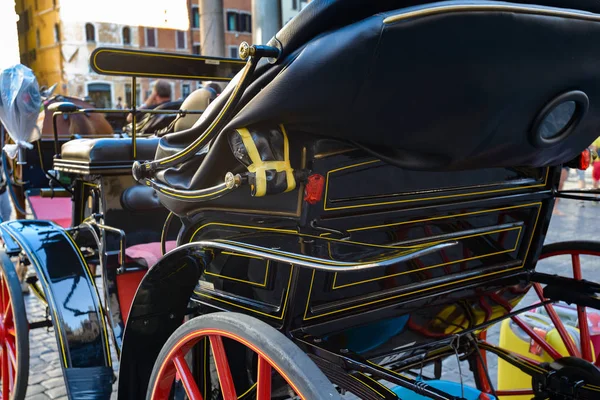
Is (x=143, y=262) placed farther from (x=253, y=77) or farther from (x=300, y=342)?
(x=253, y=77)

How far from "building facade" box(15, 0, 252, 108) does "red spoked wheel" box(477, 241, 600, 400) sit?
30.8 meters

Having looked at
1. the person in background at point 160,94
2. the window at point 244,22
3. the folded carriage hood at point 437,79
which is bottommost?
the folded carriage hood at point 437,79

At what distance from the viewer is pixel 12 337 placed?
2676mm

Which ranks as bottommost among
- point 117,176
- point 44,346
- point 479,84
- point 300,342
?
point 44,346

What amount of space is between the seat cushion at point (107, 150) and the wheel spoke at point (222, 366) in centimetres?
136

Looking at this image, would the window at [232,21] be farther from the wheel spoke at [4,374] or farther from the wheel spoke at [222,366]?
the wheel spoke at [222,366]

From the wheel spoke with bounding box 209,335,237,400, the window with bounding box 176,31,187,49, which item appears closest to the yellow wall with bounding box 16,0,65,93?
the window with bounding box 176,31,187,49

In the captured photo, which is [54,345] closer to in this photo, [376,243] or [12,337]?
[12,337]

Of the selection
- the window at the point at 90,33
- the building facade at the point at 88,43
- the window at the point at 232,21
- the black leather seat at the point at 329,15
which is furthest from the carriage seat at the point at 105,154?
the window at the point at 232,21

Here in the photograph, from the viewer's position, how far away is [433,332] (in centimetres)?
201

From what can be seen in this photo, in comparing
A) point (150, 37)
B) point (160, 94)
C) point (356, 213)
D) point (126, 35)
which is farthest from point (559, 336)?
point (150, 37)

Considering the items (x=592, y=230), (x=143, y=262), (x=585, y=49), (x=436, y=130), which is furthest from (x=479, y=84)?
(x=592, y=230)

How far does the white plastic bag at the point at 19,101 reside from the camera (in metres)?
3.35

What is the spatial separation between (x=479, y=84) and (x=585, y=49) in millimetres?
278
